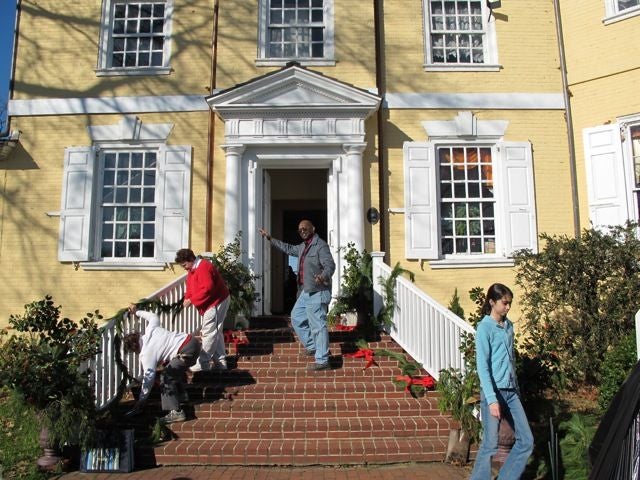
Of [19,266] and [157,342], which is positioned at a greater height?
[19,266]

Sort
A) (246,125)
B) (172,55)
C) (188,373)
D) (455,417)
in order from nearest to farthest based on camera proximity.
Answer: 1. (455,417)
2. (188,373)
3. (246,125)
4. (172,55)

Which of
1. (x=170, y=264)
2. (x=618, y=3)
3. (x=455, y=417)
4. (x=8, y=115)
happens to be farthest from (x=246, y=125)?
(x=618, y=3)

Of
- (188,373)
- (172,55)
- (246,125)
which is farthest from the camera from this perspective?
(172,55)

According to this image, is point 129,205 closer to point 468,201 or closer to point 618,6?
point 468,201

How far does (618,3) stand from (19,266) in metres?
11.2

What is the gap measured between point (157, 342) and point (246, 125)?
4.35 meters

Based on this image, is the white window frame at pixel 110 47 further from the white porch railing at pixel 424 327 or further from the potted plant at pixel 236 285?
the white porch railing at pixel 424 327

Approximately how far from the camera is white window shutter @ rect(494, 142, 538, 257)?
29.2 ft

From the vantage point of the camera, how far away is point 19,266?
887 cm

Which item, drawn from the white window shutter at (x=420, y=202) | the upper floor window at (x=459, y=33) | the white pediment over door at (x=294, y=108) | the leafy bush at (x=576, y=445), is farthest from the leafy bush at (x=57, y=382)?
the upper floor window at (x=459, y=33)

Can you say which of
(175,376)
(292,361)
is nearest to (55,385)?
(175,376)

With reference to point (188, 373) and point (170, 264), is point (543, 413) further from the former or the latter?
point (170, 264)

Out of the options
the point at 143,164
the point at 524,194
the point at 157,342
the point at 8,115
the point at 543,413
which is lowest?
the point at 543,413

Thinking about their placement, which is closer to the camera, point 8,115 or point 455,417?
point 455,417
